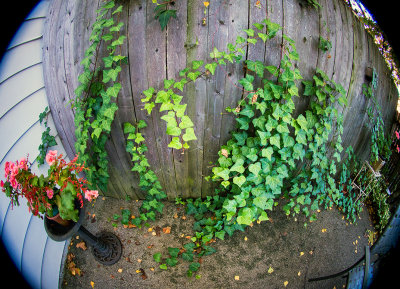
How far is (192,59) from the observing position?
2.01 m

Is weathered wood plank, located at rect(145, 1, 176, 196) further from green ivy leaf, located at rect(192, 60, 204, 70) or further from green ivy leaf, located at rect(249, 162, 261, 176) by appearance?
green ivy leaf, located at rect(249, 162, 261, 176)

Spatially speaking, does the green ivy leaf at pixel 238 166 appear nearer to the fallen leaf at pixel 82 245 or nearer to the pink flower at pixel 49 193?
the pink flower at pixel 49 193

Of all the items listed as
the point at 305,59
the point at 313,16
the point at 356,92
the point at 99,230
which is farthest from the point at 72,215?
the point at 356,92

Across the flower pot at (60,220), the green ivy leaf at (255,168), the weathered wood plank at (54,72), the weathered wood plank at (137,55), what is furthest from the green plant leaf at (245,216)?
the weathered wood plank at (54,72)

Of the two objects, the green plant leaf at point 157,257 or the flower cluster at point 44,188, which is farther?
the green plant leaf at point 157,257

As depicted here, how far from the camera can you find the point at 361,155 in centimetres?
337

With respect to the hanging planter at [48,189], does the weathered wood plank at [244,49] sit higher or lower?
higher

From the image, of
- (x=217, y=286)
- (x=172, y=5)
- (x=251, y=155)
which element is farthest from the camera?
(x=217, y=286)

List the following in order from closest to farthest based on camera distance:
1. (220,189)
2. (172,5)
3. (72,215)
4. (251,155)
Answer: (72,215) < (172,5) < (251,155) < (220,189)

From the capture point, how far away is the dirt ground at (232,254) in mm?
2570

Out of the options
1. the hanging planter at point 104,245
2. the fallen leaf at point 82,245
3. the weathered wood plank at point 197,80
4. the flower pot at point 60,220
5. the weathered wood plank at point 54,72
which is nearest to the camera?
the flower pot at point 60,220

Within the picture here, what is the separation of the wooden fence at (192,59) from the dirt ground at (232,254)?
561 mm

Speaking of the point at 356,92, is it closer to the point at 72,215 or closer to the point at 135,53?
the point at 135,53

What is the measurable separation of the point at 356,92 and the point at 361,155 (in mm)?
1223
